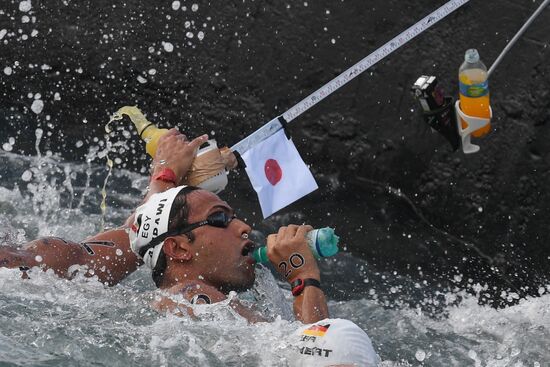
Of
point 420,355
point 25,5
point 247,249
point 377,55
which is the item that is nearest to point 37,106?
point 25,5

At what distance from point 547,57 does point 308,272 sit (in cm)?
289

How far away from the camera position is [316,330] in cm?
473

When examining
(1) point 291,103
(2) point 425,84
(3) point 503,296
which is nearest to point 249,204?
(1) point 291,103

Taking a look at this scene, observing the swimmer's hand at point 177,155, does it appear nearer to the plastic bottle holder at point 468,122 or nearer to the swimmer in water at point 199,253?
the swimmer in water at point 199,253

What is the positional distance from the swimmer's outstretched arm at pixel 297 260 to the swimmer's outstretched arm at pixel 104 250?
0.87 metres

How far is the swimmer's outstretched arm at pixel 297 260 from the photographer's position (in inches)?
213

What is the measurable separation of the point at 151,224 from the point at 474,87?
1.81m

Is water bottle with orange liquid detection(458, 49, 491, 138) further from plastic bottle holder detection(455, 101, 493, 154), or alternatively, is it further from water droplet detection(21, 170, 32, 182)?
water droplet detection(21, 170, 32, 182)

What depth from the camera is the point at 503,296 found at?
25.0ft

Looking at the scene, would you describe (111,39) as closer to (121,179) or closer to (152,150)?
(121,179)

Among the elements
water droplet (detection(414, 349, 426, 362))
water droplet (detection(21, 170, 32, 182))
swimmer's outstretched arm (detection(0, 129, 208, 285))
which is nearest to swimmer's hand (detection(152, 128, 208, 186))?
swimmer's outstretched arm (detection(0, 129, 208, 285))

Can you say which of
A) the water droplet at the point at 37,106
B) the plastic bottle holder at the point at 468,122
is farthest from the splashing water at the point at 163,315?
the plastic bottle holder at the point at 468,122

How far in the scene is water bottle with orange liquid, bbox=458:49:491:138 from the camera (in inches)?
235

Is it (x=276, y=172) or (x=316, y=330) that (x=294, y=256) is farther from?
(x=276, y=172)
